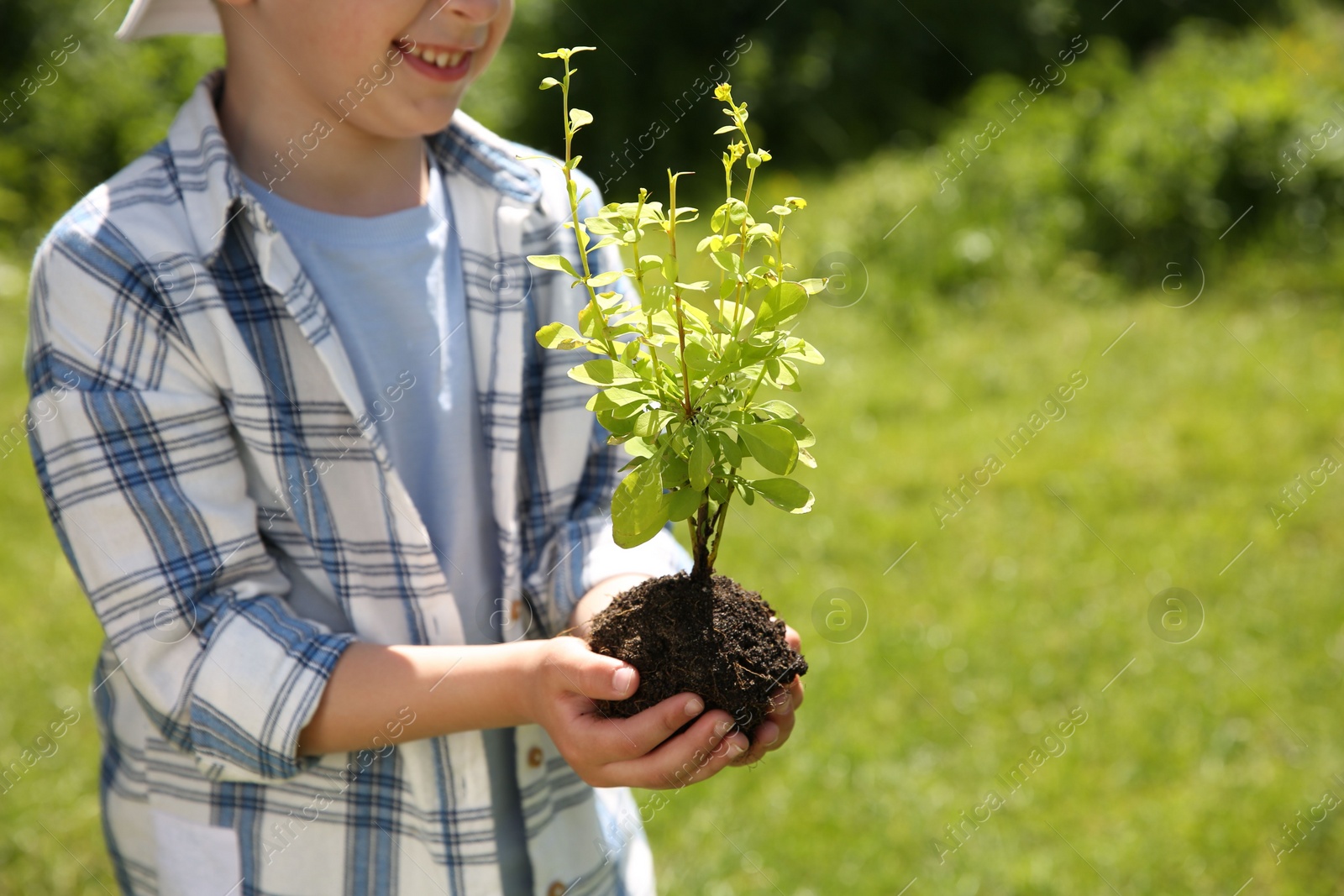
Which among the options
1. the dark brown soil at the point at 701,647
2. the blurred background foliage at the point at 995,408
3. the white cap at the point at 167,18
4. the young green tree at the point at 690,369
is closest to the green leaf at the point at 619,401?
the young green tree at the point at 690,369

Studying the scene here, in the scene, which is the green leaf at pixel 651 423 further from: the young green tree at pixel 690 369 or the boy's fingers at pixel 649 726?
the boy's fingers at pixel 649 726

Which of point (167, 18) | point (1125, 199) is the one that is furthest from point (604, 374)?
point (1125, 199)

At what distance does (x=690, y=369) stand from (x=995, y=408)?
4268mm

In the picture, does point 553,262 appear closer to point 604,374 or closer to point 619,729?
point 604,374

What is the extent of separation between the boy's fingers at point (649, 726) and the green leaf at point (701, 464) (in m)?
0.29

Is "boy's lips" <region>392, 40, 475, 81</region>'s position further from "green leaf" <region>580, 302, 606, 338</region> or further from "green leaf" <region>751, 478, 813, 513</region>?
"green leaf" <region>751, 478, 813, 513</region>

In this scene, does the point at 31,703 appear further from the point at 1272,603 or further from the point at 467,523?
the point at 1272,603

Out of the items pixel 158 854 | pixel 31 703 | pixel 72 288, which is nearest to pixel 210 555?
pixel 72 288

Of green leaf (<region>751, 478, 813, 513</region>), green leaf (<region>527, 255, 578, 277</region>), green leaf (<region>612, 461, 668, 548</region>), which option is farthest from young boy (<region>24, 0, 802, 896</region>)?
green leaf (<region>527, 255, 578, 277</region>)

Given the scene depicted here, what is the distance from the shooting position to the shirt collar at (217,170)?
165 cm

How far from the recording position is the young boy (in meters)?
1.57

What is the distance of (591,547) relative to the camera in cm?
187

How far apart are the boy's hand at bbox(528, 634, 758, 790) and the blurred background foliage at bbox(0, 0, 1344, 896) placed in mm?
1834

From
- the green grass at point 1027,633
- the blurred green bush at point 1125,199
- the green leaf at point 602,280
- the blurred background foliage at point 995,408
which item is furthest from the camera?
the blurred green bush at point 1125,199
